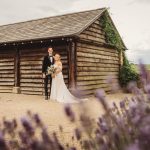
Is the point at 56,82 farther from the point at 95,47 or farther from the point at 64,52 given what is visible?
the point at 95,47

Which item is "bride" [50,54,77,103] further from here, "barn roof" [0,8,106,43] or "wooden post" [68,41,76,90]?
"barn roof" [0,8,106,43]

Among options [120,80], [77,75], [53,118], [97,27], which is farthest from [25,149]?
[120,80]

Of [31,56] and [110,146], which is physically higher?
[31,56]

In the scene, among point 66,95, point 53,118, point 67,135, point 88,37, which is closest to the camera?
point 67,135

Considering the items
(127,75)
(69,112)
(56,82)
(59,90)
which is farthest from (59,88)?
(69,112)

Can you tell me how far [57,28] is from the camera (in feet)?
57.7

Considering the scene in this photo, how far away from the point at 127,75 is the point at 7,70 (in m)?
6.63

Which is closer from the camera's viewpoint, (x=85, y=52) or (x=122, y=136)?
(x=122, y=136)

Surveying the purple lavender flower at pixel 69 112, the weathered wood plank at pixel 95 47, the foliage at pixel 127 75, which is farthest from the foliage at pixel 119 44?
the purple lavender flower at pixel 69 112

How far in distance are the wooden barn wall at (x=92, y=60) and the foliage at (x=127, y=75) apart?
2.76 ft

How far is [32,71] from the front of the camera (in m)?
17.6

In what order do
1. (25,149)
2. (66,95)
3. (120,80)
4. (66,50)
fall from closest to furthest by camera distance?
(25,149) < (66,95) < (66,50) < (120,80)

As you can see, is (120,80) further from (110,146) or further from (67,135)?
(110,146)

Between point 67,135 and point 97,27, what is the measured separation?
12.6 m
